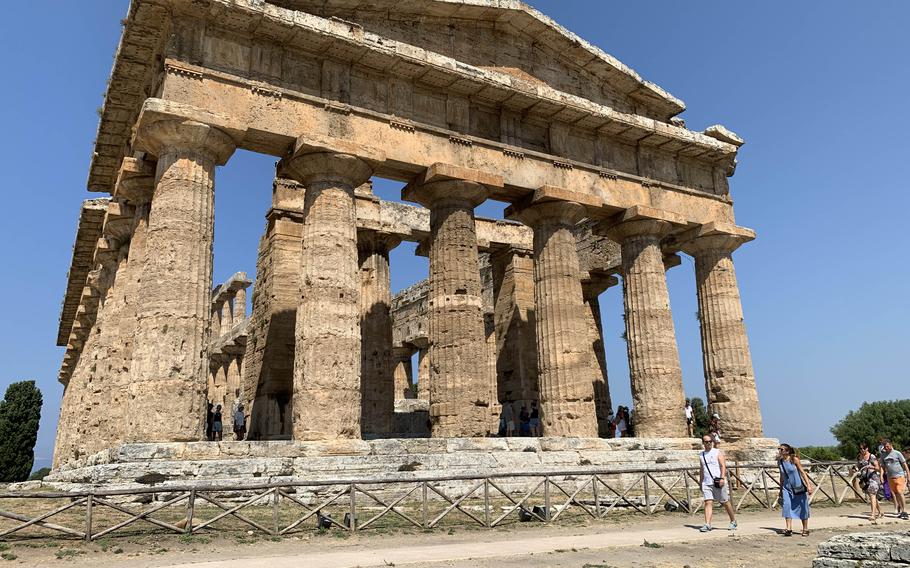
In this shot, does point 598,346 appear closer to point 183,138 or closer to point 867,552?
point 183,138

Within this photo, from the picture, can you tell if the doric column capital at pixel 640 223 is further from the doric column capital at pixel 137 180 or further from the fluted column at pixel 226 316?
the fluted column at pixel 226 316

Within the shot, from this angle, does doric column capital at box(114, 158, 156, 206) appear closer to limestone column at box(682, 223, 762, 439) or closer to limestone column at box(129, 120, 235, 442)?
limestone column at box(129, 120, 235, 442)

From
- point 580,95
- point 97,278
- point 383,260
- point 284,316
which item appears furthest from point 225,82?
point 97,278

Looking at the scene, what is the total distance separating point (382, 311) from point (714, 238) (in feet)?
38.1

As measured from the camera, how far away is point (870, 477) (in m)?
13.8

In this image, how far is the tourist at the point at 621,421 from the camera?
2466cm

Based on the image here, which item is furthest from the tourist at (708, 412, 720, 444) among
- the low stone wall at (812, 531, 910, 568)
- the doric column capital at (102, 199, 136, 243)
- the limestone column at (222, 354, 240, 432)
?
the limestone column at (222, 354, 240, 432)

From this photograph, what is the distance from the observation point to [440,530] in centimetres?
1092

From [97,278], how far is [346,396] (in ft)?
51.4

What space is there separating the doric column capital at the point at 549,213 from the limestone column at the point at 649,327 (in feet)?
6.64

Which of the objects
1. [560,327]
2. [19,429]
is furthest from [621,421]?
[19,429]

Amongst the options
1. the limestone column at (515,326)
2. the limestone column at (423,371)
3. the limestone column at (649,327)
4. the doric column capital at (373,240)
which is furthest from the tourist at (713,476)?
the limestone column at (423,371)

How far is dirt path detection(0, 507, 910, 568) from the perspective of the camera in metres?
8.01

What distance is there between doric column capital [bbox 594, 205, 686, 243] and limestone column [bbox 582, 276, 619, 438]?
6.73 meters
